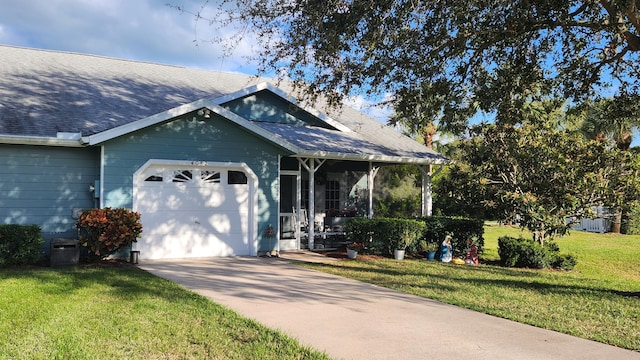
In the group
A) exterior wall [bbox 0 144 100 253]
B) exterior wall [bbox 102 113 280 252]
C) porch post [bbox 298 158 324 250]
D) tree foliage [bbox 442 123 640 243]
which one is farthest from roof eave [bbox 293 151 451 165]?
exterior wall [bbox 0 144 100 253]

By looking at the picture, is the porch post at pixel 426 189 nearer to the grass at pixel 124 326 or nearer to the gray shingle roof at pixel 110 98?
the gray shingle roof at pixel 110 98

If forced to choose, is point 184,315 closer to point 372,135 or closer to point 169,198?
point 169,198

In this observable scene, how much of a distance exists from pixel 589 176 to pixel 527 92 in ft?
12.8

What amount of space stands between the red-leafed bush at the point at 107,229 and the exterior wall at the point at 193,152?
734mm

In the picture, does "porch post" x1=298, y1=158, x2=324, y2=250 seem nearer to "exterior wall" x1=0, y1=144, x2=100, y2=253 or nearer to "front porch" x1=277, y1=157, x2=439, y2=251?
"front porch" x1=277, y1=157, x2=439, y2=251

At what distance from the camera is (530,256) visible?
45.3 feet

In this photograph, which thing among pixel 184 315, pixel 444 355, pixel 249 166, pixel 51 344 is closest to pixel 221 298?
pixel 184 315

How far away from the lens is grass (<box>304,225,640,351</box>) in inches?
268

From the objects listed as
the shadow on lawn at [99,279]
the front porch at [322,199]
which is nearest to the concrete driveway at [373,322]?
the shadow on lawn at [99,279]

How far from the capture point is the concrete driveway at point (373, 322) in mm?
5496

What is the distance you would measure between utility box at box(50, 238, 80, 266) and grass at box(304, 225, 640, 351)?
5137 mm

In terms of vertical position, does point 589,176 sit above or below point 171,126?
below

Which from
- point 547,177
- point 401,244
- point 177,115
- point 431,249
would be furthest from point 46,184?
point 547,177

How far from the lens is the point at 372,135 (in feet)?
58.9
